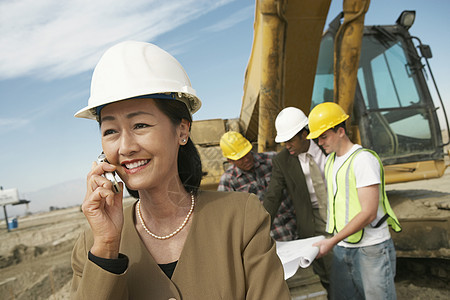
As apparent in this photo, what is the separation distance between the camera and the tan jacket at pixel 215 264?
1161mm

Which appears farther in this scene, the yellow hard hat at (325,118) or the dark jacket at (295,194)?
the dark jacket at (295,194)

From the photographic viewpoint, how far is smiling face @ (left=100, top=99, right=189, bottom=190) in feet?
3.84

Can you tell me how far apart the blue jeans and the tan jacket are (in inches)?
65.4

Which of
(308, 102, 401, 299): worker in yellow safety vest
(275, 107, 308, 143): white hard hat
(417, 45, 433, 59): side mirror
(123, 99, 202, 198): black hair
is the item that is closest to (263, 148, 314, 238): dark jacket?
(275, 107, 308, 143): white hard hat

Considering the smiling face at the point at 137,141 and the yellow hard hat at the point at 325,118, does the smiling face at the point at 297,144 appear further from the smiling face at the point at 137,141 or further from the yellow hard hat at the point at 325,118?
the smiling face at the point at 137,141

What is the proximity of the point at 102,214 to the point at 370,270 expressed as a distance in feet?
7.38

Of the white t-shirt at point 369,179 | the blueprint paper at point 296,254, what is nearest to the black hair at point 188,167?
the blueprint paper at point 296,254

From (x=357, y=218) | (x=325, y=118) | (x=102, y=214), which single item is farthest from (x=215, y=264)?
(x=325, y=118)

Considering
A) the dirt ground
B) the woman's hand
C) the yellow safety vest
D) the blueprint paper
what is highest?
the woman's hand

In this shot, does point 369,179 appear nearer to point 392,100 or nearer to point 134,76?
point 134,76

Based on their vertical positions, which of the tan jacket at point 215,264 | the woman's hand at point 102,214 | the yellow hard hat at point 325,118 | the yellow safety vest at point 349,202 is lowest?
the yellow safety vest at point 349,202

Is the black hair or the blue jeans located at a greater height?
the black hair

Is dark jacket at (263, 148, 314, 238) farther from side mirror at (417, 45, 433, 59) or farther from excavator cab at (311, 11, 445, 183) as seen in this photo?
side mirror at (417, 45, 433, 59)

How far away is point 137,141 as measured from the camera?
46.0 inches
